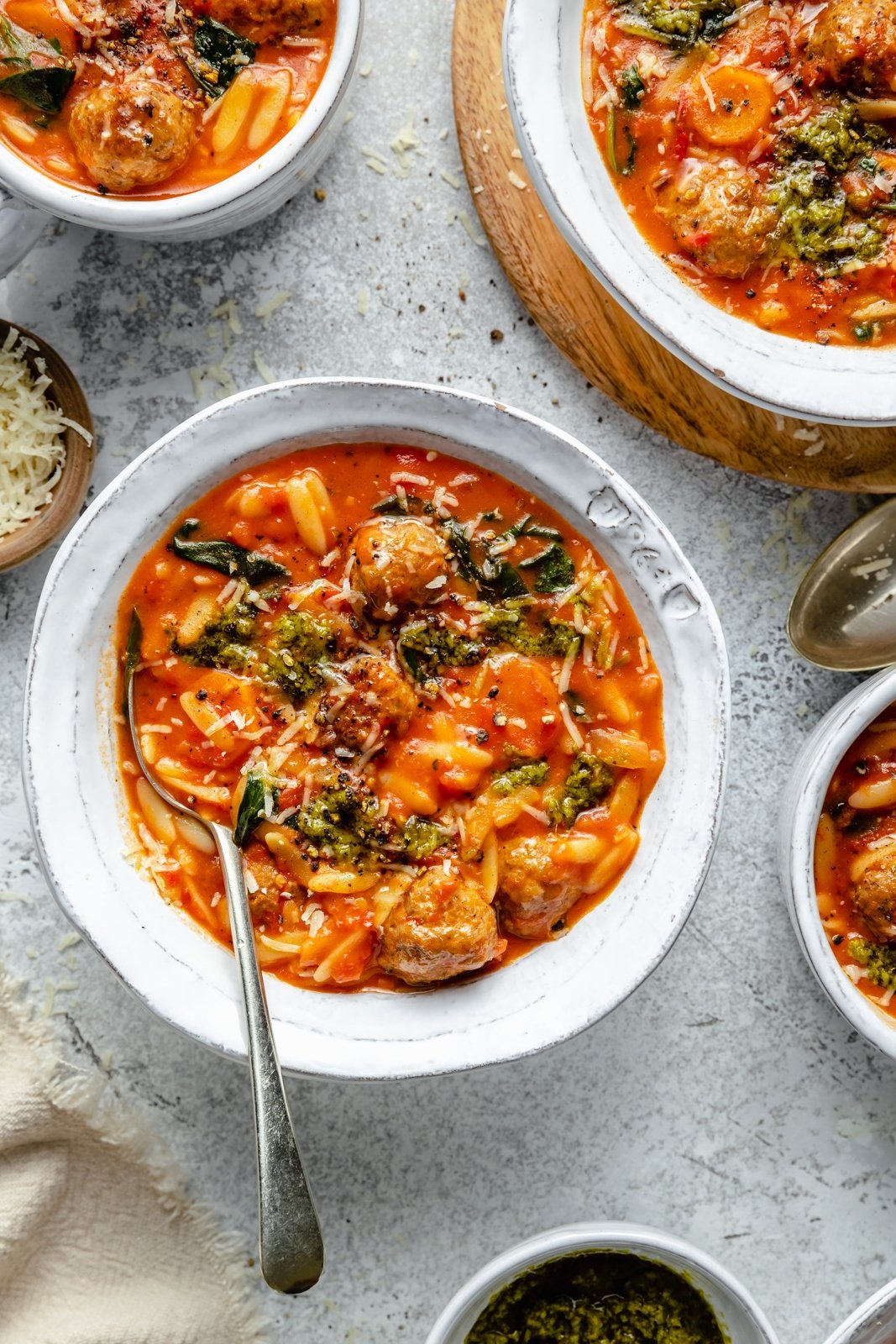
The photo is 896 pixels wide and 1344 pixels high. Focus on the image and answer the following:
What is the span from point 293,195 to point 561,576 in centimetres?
155

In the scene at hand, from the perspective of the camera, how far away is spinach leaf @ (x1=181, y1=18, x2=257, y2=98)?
3361 mm

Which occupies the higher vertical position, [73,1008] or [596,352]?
[596,352]

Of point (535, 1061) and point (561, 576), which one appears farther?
point (535, 1061)

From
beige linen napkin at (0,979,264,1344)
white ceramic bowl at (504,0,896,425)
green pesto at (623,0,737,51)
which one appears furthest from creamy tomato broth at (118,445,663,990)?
green pesto at (623,0,737,51)

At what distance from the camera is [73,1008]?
389 cm

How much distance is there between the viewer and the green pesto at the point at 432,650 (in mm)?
3281

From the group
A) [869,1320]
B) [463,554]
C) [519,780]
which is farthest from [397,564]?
[869,1320]

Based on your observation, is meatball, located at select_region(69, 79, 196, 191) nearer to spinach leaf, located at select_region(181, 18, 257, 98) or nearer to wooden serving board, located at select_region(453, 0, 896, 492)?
spinach leaf, located at select_region(181, 18, 257, 98)

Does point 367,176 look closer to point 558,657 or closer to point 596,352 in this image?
point 596,352

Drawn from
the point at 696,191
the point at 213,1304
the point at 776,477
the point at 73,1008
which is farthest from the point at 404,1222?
the point at 696,191

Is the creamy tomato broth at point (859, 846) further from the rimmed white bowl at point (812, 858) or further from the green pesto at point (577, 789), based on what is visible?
the green pesto at point (577, 789)

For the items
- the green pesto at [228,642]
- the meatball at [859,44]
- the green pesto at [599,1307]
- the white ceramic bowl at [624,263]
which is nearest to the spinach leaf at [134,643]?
the green pesto at [228,642]

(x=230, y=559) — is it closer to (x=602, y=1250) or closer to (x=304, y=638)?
(x=304, y=638)

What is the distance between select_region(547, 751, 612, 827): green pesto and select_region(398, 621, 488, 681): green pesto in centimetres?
42
